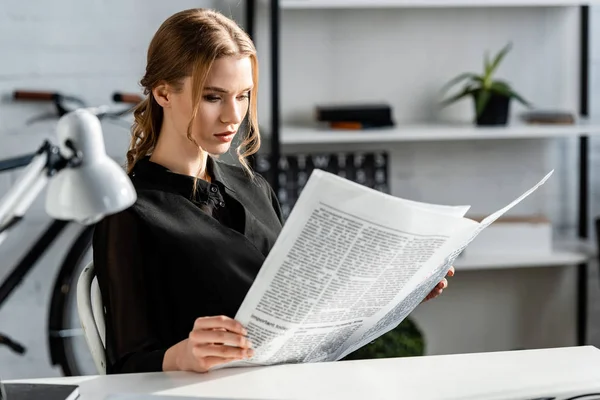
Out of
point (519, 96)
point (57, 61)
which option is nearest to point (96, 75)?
point (57, 61)

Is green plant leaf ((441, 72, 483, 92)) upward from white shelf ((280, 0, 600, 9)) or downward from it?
downward

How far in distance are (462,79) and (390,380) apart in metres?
1.80

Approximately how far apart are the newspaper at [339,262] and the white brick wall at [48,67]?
1.71 metres

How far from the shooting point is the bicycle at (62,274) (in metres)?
2.42

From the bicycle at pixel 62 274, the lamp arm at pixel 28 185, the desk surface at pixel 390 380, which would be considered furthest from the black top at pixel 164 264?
the bicycle at pixel 62 274

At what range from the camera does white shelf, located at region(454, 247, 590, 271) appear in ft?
8.17

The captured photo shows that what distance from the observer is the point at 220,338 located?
91 centimetres

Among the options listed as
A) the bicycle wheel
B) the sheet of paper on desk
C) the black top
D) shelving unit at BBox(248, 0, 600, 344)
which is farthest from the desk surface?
the bicycle wheel

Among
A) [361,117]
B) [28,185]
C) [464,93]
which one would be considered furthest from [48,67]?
[28,185]

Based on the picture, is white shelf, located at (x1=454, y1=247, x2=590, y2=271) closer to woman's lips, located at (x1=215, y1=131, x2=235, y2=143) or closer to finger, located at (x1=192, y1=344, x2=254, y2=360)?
woman's lips, located at (x1=215, y1=131, x2=235, y2=143)

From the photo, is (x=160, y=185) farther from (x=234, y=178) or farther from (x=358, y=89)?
(x=358, y=89)

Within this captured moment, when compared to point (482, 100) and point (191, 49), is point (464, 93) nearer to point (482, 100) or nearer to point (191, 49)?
point (482, 100)

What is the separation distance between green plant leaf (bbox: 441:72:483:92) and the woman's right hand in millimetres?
1756

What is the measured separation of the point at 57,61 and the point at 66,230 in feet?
1.60
